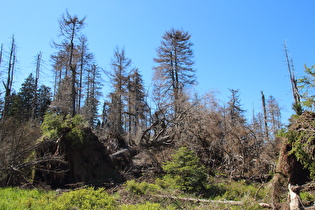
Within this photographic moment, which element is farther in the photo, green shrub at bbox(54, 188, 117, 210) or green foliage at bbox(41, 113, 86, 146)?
green foliage at bbox(41, 113, 86, 146)

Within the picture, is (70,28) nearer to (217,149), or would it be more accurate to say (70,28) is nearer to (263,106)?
(217,149)

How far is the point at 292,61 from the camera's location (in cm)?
2161

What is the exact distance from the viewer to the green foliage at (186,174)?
27.8ft

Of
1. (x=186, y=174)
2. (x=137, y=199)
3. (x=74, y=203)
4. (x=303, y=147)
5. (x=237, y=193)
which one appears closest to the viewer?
(x=74, y=203)

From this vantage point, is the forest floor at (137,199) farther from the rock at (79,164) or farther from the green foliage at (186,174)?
the rock at (79,164)

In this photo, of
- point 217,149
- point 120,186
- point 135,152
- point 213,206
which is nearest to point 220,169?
point 217,149

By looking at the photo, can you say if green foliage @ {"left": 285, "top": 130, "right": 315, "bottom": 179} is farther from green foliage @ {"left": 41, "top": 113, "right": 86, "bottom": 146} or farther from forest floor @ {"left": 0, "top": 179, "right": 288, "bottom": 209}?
green foliage @ {"left": 41, "top": 113, "right": 86, "bottom": 146}

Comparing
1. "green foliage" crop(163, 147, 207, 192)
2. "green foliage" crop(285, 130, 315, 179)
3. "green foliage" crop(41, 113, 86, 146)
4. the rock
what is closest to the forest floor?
"green foliage" crop(163, 147, 207, 192)

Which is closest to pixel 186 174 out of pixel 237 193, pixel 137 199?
pixel 237 193

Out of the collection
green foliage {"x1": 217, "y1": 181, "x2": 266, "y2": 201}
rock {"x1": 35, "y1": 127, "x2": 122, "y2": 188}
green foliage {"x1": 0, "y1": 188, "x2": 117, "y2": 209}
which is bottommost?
green foliage {"x1": 217, "y1": 181, "x2": 266, "y2": 201}

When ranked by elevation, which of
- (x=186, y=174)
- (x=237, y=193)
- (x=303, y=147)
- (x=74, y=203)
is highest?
(x=303, y=147)

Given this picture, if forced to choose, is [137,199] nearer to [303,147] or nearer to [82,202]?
[82,202]

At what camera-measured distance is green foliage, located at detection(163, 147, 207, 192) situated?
27.8 ft

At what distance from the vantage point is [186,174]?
28.5 feet
